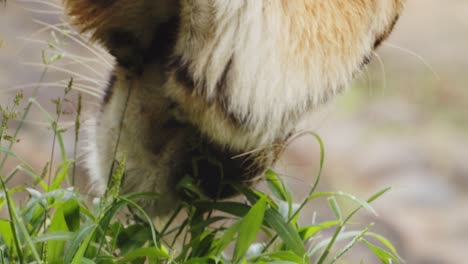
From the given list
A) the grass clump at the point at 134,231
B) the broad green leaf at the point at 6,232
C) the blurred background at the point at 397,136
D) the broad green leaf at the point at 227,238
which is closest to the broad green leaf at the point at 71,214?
the grass clump at the point at 134,231

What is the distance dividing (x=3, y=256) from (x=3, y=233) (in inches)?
3.9

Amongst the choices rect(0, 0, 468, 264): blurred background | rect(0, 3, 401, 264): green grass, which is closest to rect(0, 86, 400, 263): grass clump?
rect(0, 3, 401, 264): green grass

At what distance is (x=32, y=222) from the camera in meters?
1.71

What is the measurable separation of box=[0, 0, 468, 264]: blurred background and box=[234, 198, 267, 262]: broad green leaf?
190cm

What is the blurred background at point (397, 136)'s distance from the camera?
4109 millimetres

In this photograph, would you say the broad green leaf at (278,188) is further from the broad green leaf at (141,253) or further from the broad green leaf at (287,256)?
the broad green leaf at (141,253)

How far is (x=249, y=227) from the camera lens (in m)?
1.63

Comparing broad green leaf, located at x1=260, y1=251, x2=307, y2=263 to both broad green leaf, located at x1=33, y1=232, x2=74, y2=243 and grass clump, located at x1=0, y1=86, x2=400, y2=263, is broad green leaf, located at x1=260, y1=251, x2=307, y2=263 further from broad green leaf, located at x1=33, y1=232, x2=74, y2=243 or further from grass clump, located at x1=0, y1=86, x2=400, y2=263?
broad green leaf, located at x1=33, y1=232, x2=74, y2=243

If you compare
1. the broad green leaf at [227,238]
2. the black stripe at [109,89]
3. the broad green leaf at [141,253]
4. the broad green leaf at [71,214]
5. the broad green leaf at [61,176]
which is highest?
the black stripe at [109,89]

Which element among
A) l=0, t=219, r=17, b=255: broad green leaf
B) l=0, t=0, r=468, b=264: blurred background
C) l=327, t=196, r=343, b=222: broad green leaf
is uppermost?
l=0, t=219, r=17, b=255: broad green leaf

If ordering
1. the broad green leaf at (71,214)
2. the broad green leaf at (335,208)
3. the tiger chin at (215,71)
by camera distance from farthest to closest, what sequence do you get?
the broad green leaf at (335,208) < the broad green leaf at (71,214) < the tiger chin at (215,71)

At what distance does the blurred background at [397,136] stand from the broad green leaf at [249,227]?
1.90m

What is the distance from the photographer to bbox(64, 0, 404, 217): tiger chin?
4.41ft

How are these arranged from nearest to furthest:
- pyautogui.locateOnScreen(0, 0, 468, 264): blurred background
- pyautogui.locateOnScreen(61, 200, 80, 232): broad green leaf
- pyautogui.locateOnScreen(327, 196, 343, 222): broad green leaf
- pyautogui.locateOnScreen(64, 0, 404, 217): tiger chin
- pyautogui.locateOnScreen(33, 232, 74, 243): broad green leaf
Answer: pyautogui.locateOnScreen(64, 0, 404, 217): tiger chin, pyautogui.locateOnScreen(33, 232, 74, 243): broad green leaf, pyautogui.locateOnScreen(61, 200, 80, 232): broad green leaf, pyautogui.locateOnScreen(327, 196, 343, 222): broad green leaf, pyautogui.locateOnScreen(0, 0, 468, 264): blurred background
